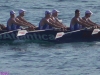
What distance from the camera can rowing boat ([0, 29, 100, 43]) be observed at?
3303cm

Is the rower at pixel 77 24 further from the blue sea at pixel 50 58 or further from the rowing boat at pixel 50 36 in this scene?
the blue sea at pixel 50 58

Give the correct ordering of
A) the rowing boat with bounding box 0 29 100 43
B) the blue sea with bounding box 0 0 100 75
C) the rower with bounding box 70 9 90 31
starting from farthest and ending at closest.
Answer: the rower with bounding box 70 9 90 31, the rowing boat with bounding box 0 29 100 43, the blue sea with bounding box 0 0 100 75

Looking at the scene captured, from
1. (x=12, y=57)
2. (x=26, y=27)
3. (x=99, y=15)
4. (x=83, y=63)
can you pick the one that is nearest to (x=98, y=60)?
(x=83, y=63)

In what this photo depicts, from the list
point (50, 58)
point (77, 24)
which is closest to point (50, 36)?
point (77, 24)

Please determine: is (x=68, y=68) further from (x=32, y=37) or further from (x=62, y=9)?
(x=62, y=9)

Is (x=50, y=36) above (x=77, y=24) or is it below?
below

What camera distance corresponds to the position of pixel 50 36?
3316cm

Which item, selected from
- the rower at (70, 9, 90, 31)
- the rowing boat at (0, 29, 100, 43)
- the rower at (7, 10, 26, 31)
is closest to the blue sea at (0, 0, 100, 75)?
the rowing boat at (0, 29, 100, 43)

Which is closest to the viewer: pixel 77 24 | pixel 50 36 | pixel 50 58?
pixel 50 58

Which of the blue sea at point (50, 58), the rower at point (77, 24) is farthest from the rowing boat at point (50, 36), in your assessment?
the rower at point (77, 24)

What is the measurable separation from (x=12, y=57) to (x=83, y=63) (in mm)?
3310

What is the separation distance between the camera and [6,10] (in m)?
47.8

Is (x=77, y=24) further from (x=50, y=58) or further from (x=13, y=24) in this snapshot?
(x=50, y=58)

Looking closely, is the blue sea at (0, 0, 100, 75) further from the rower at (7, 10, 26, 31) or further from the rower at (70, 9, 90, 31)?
the rower at (7, 10, 26, 31)
